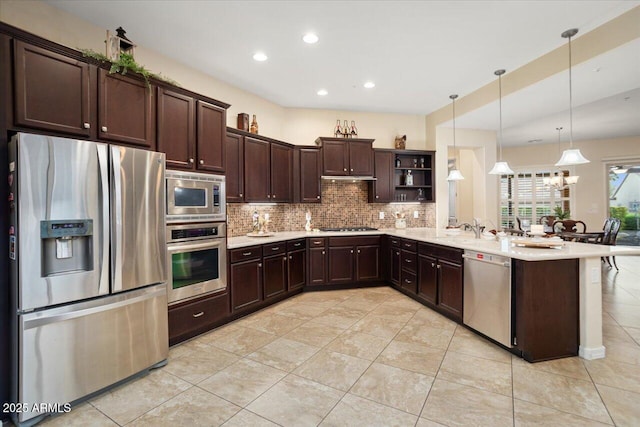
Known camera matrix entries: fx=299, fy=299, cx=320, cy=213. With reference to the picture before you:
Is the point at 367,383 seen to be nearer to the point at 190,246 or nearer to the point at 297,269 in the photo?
the point at 190,246

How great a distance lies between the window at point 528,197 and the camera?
28.1ft

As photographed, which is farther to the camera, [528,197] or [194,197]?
[528,197]

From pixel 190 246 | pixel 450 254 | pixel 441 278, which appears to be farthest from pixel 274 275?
pixel 450 254

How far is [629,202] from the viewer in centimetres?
803

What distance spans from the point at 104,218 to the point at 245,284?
5.91ft

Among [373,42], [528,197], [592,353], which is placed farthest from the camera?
[528,197]

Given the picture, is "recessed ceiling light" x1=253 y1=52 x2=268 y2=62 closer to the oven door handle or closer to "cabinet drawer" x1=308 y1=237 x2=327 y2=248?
the oven door handle

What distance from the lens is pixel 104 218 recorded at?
2119mm

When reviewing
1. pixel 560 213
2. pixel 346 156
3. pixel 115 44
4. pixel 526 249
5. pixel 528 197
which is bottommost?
pixel 526 249

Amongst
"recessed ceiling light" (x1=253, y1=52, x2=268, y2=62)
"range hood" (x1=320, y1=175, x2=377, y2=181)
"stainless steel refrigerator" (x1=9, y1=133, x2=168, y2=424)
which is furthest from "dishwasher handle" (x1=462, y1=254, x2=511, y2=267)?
"recessed ceiling light" (x1=253, y1=52, x2=268, y2=62)

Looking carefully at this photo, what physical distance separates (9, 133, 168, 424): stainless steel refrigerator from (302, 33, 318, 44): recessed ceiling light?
1887 millimetres

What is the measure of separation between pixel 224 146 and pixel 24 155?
5.70 feet

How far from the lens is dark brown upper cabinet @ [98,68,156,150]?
2266 mm

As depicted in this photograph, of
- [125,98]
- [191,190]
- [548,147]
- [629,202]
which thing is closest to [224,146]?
[191,190]
